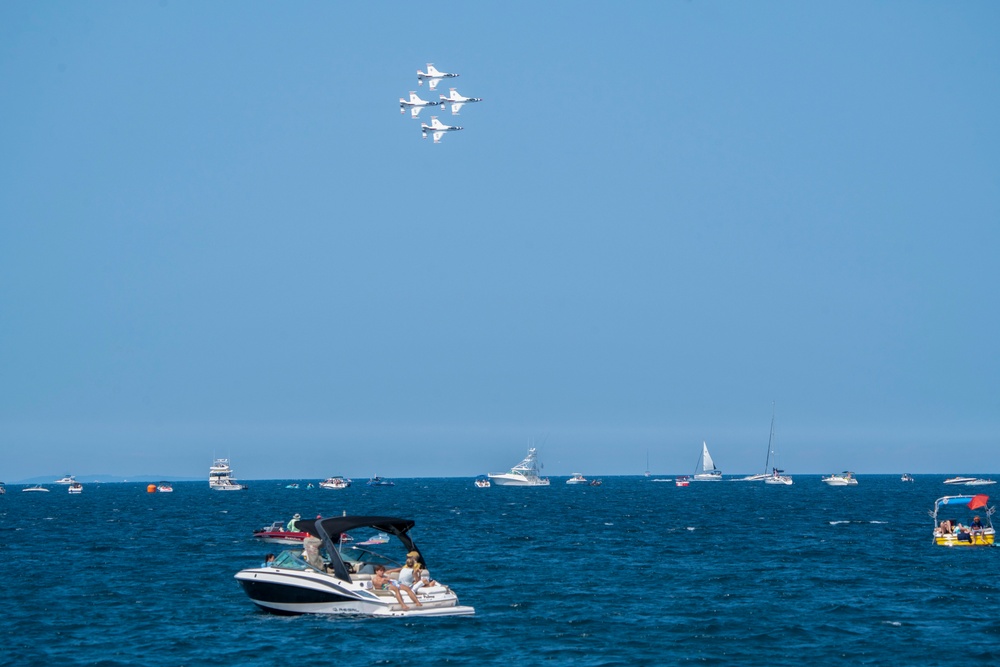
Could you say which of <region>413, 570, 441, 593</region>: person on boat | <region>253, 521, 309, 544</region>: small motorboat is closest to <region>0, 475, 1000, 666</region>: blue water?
<region>413, 570, 441, 593</region>: person on boat

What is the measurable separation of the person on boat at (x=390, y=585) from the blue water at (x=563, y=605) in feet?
3.28

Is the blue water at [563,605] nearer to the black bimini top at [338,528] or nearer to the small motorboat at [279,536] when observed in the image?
the small motorboat at [279,536]

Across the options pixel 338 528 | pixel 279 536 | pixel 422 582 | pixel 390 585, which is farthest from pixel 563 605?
pixel 279 536

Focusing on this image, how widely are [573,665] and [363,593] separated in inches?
347

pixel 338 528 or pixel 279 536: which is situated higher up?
pixel 338 528

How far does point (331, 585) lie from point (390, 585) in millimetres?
1943

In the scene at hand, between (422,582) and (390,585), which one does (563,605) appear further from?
(390,585)

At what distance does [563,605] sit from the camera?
136 feet

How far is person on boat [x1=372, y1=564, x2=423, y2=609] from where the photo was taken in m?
36.6

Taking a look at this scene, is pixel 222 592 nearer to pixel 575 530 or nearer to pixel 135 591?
pixel 135 591

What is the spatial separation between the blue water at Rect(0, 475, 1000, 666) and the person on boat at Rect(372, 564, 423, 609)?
100 cm

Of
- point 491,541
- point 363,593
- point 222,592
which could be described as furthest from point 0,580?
point 491,541

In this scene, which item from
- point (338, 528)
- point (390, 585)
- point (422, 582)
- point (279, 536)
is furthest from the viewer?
point (279, 536)

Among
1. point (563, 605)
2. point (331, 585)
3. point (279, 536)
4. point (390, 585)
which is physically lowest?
point (279, 536)
